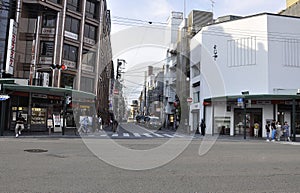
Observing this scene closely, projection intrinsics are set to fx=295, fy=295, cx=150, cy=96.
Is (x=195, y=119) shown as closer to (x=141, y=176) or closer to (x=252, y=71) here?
(x=252, y=71)

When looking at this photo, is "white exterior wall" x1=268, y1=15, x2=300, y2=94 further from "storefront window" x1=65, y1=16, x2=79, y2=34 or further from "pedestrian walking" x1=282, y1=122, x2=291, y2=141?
"storefront window" x1=65, y1=16, x2=79, y2=34

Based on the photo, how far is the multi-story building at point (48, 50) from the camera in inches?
1066

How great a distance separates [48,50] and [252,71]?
21320 mm

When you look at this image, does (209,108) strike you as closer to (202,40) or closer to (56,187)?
(202,40)

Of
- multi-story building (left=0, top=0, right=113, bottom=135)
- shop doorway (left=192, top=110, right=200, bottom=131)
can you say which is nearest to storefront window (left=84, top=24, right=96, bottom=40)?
multi-story building (left=0, top=0, right=113, bottom=135)

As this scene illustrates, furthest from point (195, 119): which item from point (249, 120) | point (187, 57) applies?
point (187, 57)

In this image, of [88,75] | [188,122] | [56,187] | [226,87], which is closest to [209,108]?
[226,87]

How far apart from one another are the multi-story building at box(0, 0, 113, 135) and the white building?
13.7m

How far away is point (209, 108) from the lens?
113 feet

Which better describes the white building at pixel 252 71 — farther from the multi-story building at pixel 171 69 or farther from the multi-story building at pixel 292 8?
the multi-story building at pixel 171 69

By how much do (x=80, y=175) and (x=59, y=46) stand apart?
25.2 metres

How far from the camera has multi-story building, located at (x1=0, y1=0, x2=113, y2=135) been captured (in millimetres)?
27078

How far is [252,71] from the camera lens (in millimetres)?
A: 30859

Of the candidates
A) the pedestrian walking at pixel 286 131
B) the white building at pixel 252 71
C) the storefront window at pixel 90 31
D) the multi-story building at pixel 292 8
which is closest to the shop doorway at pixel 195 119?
the white building at pixel 252 71
